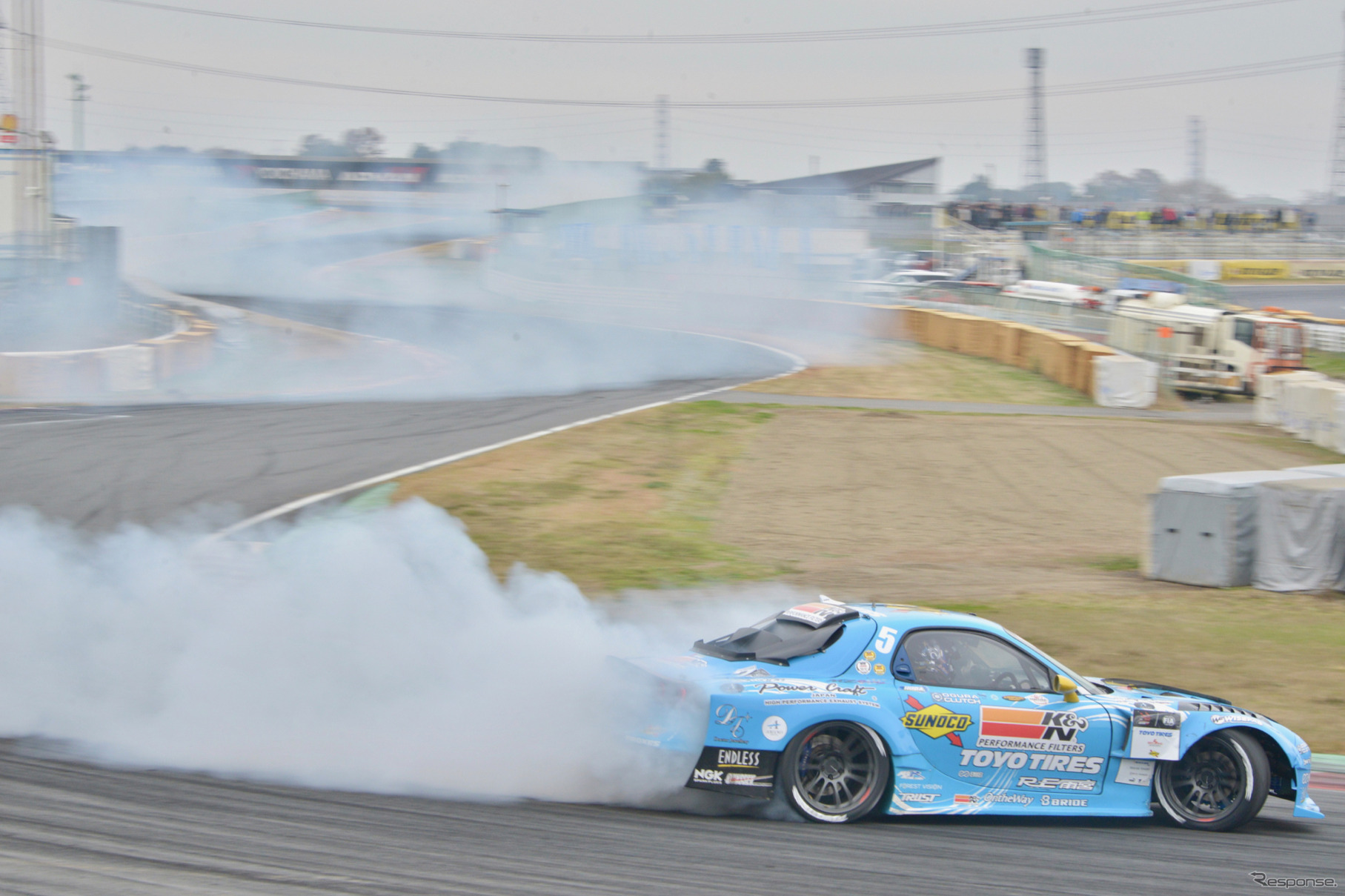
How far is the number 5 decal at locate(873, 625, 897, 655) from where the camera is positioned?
562 centimetres

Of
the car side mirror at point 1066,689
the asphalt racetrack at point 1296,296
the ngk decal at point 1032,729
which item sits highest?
the asphalt racetrack at point 1296,296

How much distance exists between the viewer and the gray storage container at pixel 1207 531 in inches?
447

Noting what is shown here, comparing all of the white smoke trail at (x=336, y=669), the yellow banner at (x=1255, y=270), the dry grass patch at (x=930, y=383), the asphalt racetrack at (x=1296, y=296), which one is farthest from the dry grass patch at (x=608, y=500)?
the yellow banner at (x=1255, y=270)

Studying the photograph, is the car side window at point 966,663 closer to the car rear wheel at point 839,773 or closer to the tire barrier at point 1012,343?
the car rear wheel at point 839,773

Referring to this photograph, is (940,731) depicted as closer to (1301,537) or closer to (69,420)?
(1301,537)

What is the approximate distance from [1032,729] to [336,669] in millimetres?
3598

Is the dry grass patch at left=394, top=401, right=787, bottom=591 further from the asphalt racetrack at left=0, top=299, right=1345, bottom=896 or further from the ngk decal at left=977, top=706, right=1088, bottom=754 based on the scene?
the asphalt racetrack at left=0, top=299, right=1345, bottom=896

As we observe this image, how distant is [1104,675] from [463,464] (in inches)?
344

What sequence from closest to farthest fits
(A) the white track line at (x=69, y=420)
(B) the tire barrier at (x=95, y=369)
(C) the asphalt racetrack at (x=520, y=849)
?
(C) the asphalt racetrack at (x=520, y=849) < (A) the white track line at (x=69, y=420) < (B) the tire barrier at (x=95, y=369)

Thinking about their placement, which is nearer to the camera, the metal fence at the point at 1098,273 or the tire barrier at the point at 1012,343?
the tire barrier at the point at 1012,343

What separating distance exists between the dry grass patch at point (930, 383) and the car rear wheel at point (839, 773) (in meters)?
17.9

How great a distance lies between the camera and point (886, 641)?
5.64m

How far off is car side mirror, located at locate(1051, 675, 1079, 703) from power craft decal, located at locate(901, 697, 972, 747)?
510 millimetres

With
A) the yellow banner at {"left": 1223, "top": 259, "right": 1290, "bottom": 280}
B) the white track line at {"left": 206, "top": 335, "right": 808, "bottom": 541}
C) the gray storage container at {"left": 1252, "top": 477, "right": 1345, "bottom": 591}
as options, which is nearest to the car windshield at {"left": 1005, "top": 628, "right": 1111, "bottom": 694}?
the gray storage container at {"left": 1252, "top": 477, "right": 1345, "bottom": 591}
